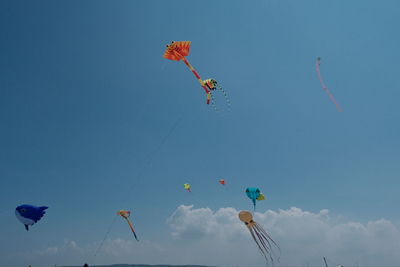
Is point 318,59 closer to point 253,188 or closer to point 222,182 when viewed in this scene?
point 253,188

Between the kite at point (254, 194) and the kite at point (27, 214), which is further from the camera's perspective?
the kite at point (254, 194)

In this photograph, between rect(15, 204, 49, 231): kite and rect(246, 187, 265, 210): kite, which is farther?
rect(246, 187, 265, 210): kite

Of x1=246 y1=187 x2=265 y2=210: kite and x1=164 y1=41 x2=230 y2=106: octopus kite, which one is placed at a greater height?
x1=164 y1=41 x2=230 y2=106: octopus kite

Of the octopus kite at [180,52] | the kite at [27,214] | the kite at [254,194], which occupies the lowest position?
the kite at [27,214]

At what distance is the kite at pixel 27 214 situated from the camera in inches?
1287

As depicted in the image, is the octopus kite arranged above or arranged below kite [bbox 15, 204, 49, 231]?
above

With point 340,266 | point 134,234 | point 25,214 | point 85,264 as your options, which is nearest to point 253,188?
point 134,234

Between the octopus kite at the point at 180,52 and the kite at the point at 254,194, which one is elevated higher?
the octopus kite at the point at 180,52

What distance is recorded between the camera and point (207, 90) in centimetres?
3172

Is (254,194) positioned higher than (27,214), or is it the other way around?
(254,194)

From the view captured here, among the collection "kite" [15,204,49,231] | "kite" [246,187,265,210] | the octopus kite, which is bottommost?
"kite" [15,204,49,231]

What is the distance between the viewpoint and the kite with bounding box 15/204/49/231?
107 feet

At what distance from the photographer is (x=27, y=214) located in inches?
1291

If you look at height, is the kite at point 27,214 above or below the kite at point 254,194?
below
